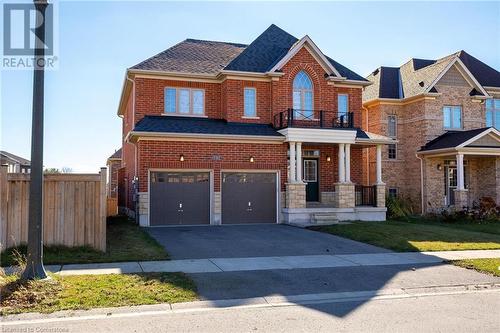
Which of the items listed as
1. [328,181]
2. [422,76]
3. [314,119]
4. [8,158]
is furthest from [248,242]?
[8,158]

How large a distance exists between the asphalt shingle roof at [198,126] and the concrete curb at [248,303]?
1283 centimetres

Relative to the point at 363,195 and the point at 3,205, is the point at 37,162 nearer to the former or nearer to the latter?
the point at 3,205

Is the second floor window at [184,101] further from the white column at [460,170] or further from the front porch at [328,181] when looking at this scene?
the white column at [460,170]

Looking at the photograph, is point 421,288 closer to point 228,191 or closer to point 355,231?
point 355,231

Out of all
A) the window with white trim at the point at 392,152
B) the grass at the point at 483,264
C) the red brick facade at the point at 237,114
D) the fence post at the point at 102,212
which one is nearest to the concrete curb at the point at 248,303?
the grass at the point at 483,264

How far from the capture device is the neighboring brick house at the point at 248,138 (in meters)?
19.9

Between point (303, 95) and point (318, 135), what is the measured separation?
2.78m

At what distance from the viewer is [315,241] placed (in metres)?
15.0

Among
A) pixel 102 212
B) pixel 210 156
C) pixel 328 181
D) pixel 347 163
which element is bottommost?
pixel 102 212

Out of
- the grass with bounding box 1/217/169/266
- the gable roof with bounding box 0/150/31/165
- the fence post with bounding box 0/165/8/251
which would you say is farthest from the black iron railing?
the gable roof with bounding box 0/150/31/165

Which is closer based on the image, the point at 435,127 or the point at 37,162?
the point at 37,162

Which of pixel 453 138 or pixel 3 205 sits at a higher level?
pixel 453 138

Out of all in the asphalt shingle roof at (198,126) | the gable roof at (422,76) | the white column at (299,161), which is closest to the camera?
the asphalt shingle roof at (198,126)

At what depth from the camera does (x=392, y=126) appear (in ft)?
94.2
